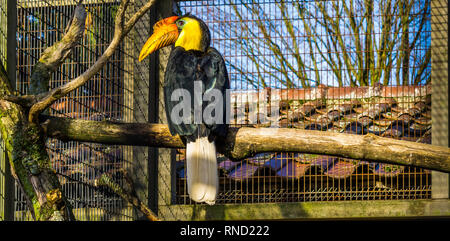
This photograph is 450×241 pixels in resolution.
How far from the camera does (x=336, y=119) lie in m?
4.07

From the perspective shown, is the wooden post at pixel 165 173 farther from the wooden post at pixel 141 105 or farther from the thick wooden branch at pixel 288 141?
the thick wooden branch at pixel 288 141

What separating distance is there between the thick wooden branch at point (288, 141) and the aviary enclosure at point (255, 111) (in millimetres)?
613

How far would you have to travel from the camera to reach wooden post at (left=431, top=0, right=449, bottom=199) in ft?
11.7

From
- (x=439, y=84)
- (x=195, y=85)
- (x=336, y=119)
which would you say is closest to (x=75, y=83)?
(x=195, y=85)

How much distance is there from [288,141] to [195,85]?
1.78 ft

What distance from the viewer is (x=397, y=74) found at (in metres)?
3.91

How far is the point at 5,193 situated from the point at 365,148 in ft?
5.08

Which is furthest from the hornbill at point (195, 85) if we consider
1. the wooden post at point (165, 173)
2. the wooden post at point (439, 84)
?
the wooden post at point (439, 84)

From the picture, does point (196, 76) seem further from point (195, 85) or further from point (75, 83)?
point (75, 83)

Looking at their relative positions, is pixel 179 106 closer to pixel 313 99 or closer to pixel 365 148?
pixel 365 148

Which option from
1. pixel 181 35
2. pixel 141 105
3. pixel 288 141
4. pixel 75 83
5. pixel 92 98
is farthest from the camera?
pixel 141 105

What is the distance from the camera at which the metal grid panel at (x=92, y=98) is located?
136 inches

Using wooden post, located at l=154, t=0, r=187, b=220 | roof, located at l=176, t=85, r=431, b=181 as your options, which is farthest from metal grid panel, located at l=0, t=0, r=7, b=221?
roof, located at l=176, t=85, r=431, b=181

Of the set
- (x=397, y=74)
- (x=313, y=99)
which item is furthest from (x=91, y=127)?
(x=397, y=74)
